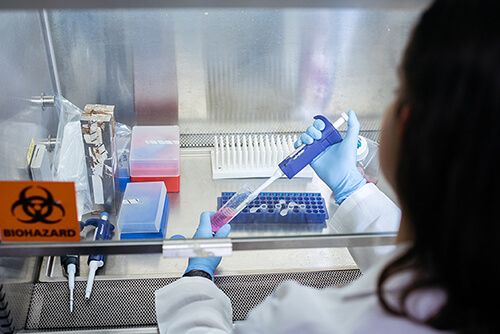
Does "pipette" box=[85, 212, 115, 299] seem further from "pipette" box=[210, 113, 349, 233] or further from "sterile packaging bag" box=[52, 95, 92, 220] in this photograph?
"pipette" box=[210, 113, 349, 233]

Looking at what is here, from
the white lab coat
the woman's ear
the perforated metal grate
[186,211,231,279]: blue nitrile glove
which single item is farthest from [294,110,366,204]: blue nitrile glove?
the woman's ear

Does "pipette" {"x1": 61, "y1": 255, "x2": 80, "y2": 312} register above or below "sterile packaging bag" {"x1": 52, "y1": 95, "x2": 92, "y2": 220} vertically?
below

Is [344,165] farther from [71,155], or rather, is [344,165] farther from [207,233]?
[71,155]

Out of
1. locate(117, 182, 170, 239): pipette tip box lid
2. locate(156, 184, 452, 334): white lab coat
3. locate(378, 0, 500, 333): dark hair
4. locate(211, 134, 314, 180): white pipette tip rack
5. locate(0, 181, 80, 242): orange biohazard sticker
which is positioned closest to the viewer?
locate(378, 0, 500, 333): dark hair

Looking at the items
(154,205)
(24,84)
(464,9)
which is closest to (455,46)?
(464,9)

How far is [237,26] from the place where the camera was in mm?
1463

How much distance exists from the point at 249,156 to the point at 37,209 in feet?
2.89

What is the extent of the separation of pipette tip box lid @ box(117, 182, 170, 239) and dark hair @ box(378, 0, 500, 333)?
2.47ft

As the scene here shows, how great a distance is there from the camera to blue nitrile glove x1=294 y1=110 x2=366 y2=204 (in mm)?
1345

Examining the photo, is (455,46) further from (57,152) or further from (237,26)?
(57,152)

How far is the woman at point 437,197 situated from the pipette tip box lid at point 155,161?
0.74 metres

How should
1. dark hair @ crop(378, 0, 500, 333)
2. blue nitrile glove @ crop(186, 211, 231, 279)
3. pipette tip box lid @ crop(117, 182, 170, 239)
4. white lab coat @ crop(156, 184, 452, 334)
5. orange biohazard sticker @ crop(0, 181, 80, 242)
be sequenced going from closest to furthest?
dark hair @ crop(378, 0, 500, 333) < white lab coat @ crop(156, 184, 452, 334) < orange biohazard sticker @ crop(0, 181, 80, 242) < blue nitrile glove @ crop(186, 211, 231, 279) < pipette tip box lid @ crop(117, 182, 170, 239)

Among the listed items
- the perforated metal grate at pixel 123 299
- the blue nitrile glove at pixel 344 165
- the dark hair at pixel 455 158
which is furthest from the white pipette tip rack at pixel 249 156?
the dark hair at pixel 455 158

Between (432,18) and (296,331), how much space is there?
0.47 m
